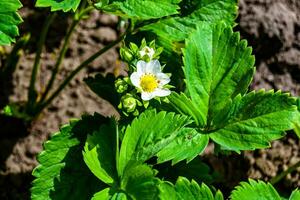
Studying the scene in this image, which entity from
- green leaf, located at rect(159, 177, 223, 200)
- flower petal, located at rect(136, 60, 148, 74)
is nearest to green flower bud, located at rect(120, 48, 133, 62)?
flower petal, located at rect(136, 60, 148, 74)

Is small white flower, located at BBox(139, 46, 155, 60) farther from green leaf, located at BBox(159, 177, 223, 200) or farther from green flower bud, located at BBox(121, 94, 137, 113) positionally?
green leaf, located at BBox(159, 177, 223, 200)

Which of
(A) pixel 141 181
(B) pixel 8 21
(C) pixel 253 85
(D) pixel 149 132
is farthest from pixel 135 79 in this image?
(C) pixel 253 85

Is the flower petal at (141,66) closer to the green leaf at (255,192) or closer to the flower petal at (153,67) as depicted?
the flower petal at (153,67)

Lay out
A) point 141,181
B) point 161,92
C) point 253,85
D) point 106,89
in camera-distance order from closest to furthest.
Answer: point 141,181
point 161,92
point 106,89
point 253,85

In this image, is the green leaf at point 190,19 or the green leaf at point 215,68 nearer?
the green leaf at point 215,68

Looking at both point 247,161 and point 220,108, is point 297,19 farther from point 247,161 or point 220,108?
point 220,108

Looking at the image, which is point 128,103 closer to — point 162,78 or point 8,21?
point 162,78

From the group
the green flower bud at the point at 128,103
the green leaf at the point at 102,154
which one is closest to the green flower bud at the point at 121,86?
the green flower bud at the point at 128,103
